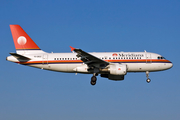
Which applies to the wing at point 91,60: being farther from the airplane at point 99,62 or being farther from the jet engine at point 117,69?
the jet engine at point 117,69

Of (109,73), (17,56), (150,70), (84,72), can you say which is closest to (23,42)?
(17,56)

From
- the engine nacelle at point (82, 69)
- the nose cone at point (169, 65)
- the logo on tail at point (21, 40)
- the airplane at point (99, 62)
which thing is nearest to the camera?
the airplane at point (99, 62)

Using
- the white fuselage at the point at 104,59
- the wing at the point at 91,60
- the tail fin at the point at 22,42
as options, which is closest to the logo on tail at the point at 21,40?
the tail fin at the point at 22,42

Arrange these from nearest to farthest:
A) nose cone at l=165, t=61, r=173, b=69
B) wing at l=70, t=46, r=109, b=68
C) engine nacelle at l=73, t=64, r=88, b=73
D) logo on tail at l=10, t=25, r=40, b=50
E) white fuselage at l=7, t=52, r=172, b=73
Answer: wing at l=70, t=46, r=109, b=68 < engine nacelle at l=73, t=64, r=88, b=73 < white fuselage at l=7, t=52, r=172, b=73 < nose cone at l=165, t=61, r=173, b=69 < logo on tail at l=10, t=25, r=40, b=50

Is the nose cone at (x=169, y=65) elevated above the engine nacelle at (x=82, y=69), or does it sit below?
above

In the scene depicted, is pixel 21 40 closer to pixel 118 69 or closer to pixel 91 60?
pixel 91 60

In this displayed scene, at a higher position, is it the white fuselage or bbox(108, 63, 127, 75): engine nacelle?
the white fuselage

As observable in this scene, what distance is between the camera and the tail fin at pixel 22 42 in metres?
50.8

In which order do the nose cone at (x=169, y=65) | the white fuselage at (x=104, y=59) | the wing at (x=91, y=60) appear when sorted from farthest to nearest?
the nose cone at (x=169, y=65) < the white fuselage at (x=104, y=59) < the wing at (x=91, y=60)

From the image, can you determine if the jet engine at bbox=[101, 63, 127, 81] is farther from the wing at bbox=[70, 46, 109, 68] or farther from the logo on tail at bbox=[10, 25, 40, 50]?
the logo on tail at bbox=[10, 25, 40, 50]

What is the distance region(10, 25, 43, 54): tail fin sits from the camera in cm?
5075

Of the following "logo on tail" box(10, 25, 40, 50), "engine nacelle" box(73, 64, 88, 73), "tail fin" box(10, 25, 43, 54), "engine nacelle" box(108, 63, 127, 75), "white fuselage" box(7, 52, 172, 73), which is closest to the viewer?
"engine nacelle" box(108, 63, 127, 75)

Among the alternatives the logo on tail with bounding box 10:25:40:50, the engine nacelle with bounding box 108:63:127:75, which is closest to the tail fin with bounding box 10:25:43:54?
→ the logo on tail with bounding box 10:25:40:50

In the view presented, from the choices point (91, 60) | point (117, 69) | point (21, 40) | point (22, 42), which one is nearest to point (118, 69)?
point (117, 69)
